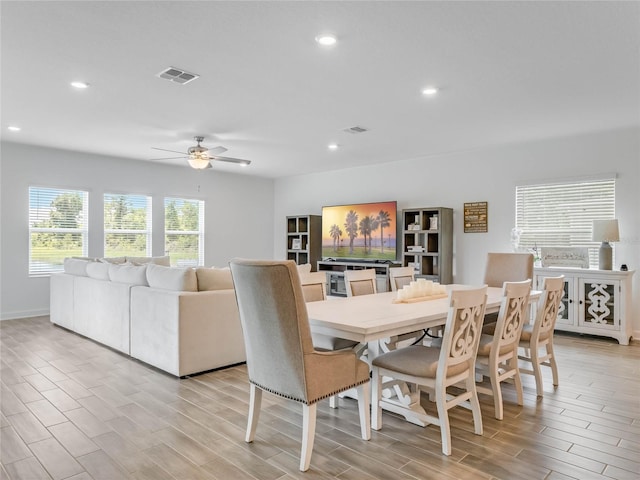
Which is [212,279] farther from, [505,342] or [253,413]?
[505,342]

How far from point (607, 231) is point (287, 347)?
448cm

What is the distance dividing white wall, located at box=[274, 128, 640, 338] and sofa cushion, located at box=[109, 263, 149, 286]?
448cm

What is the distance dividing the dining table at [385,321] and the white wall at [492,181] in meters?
3.06

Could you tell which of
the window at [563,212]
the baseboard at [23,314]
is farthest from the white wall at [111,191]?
the window at [563,212]

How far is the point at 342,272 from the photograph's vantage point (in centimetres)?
771

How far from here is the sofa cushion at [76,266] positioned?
533cm

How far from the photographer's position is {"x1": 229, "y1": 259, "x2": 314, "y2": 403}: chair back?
6.93 ft

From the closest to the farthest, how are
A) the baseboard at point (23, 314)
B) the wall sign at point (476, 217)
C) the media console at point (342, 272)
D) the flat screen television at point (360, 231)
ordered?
1. the baseboard at point (23, 314)
2. the wall sign at point (476, 217)
3. the media console at point (342, 272)
4. the flat screen television at point (360, 231)

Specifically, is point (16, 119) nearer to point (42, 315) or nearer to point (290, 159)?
point (42, 315)

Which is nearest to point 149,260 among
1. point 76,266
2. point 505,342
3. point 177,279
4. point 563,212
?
point 76,266

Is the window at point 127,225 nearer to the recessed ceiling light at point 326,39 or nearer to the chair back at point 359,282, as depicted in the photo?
the chair back at point 359,282

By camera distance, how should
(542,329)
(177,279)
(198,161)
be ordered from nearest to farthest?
1. (542,329)
2. (177,279)
3. (198,161)

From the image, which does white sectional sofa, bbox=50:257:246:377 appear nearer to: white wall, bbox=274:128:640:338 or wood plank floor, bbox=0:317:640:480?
wood plank floor, bbox=0:317:640:480

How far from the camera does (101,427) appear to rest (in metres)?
2.67
